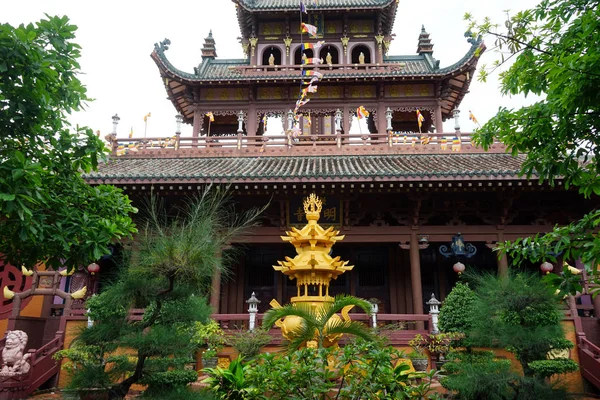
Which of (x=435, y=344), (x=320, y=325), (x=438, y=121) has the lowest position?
(x=435, y=344)

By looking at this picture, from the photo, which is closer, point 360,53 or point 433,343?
point 433,343

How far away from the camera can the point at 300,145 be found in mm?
13172

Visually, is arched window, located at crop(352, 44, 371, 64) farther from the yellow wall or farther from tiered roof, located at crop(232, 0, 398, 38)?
the yellow wall

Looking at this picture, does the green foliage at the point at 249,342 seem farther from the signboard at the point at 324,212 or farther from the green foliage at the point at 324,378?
the green foliage at the point at 324,378

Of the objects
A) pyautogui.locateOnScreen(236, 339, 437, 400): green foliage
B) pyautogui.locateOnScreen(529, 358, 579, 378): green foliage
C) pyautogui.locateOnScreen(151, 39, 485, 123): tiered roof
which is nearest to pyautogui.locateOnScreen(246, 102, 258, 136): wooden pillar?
pyautogui.locateOnScreen(151, 39, 485, 123): tiered roof

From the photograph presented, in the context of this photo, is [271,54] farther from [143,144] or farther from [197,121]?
[143,144]

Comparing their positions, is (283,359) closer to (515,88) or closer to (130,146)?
(515,88)

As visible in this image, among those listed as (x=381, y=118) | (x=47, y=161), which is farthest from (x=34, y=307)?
(x=381, y=118)

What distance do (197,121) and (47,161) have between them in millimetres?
10573

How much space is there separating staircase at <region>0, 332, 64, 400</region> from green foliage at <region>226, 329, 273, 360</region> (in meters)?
3.57

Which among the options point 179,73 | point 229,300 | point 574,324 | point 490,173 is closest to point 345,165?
point 490,173

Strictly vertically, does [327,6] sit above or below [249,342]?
above

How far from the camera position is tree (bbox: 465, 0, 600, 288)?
3842mm

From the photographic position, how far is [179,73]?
1485cm
